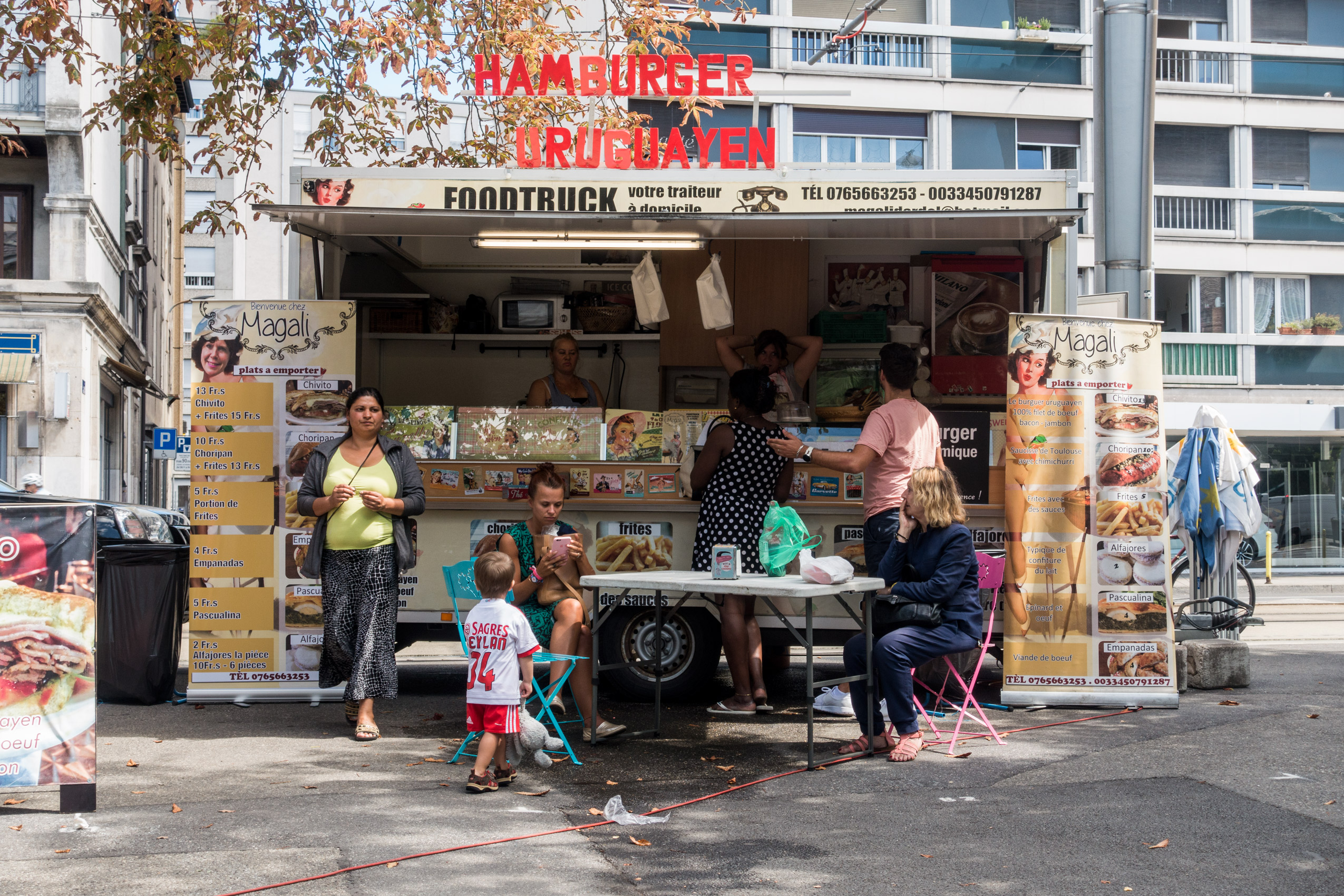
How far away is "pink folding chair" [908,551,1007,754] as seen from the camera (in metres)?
6.11

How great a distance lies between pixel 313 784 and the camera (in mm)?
5316

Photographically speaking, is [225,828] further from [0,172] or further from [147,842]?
[0,172]

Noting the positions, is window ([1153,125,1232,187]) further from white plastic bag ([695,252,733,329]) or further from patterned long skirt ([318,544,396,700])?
patterned long skirt ([318,544,396,700])

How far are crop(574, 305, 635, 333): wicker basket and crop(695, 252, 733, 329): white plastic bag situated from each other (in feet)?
5.82

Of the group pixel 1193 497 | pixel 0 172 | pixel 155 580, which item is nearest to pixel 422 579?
pixel 155 580

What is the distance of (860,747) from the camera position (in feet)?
19.5

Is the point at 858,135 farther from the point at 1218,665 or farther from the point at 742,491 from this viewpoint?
the point at 742,491

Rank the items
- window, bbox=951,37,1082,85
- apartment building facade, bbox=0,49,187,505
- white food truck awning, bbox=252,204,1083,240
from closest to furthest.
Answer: white food truck awning, bbox=252,204,1083,240, apartment building facade, bbox=0,49,187,505, window, bbox=951,37,1082,85

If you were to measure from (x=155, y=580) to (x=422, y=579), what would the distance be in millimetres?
1700

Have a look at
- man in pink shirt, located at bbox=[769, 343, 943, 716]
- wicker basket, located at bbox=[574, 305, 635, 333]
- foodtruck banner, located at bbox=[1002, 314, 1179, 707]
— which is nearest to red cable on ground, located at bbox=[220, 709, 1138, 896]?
man in pink shirt, located at bbox=[769, 343, 943, 716]

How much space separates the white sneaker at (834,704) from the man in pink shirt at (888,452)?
2.71ft

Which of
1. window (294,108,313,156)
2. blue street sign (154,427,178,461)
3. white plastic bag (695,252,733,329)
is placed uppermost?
window (294,108,313,156)

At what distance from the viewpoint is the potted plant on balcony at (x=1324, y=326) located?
24.1m

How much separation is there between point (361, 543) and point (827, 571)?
8.16 ft
